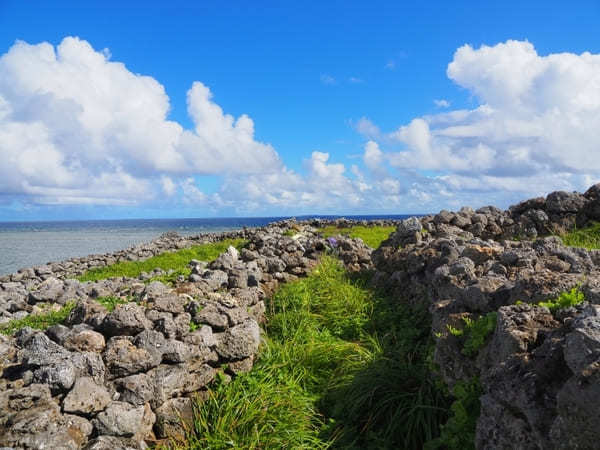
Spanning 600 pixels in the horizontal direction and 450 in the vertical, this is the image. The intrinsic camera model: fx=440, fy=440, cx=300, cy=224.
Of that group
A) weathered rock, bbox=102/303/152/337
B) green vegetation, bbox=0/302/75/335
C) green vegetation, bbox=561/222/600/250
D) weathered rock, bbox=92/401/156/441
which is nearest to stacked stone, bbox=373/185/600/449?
weathered rock, bbox=92/401/156/441

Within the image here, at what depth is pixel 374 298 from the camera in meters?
8.48

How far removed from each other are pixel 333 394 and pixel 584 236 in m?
9.63

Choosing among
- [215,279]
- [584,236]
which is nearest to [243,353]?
[215,279]

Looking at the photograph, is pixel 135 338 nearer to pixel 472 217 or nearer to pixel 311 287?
pixel 311 287

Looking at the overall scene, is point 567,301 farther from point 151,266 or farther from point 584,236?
point 151,266

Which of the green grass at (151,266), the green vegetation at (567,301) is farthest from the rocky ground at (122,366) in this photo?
the green grass at (151,266)

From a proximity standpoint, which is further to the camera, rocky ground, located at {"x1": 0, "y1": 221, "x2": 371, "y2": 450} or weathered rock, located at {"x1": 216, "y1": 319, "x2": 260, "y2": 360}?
weathered rock, located at {"x1": 216, "y1": 319, "x2": 260, "y2": 360}

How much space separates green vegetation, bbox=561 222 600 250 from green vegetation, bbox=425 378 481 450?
8429mm

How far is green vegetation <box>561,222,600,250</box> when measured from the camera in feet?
35.0

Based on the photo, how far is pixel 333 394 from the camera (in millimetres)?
5254

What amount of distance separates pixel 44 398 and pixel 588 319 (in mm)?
4368

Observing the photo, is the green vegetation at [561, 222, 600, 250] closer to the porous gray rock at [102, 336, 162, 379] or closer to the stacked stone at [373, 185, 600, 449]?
the stacked stone at [373, 185, 600, 449]

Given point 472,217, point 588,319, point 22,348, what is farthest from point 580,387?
point 472,217

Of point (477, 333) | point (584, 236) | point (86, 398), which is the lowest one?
point (86, 398)
